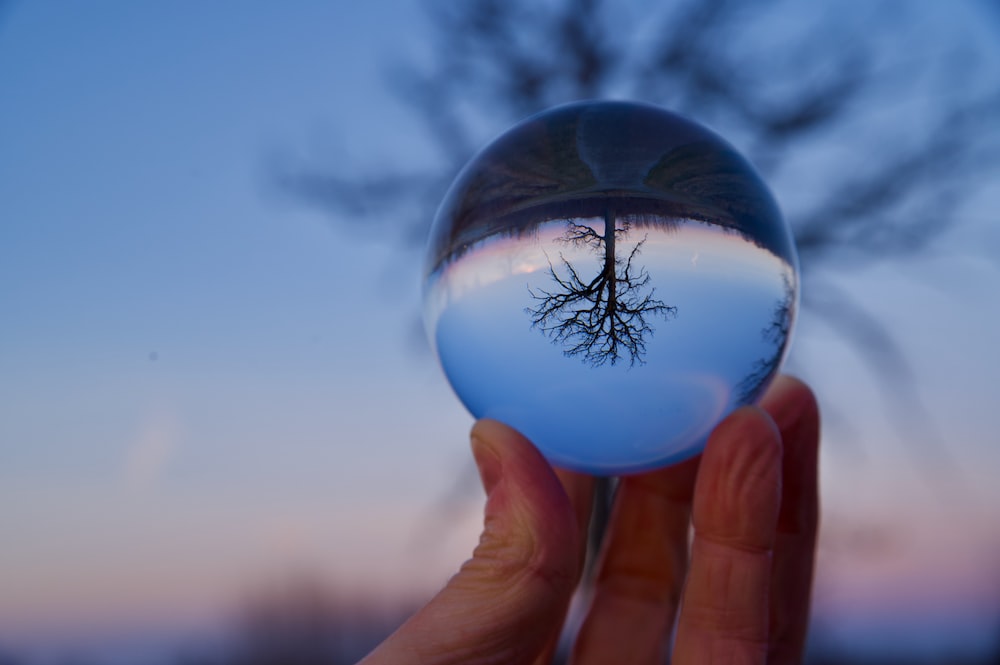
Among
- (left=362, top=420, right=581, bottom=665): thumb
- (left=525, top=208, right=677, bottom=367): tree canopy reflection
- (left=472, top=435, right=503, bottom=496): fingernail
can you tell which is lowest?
(left=362, top=420, right=581, bottom=665): thumb

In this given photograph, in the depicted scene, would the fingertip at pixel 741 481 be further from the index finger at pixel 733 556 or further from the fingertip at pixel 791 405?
the fingertip at pixel 791 405

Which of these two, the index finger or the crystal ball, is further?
the index finger

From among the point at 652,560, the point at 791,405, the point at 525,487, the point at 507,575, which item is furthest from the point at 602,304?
the point at 652,560

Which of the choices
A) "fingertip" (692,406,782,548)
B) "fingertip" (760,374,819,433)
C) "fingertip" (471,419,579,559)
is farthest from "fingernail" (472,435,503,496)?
"fingertip" (760,374,819,433)

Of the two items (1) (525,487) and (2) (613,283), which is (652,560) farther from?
(2) (613,283)

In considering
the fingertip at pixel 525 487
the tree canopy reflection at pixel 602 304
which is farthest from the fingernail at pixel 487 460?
the tree canopy reflection at pixel 602 304

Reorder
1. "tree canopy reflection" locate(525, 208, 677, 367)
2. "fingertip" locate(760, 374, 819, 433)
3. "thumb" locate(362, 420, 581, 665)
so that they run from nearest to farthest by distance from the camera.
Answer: "tree canopy reflection" locate(525, 208, 677, 367) → "thumb" locate(362, 420, 581, 665) → "fingertip" locate(760, 374, 819, 433)

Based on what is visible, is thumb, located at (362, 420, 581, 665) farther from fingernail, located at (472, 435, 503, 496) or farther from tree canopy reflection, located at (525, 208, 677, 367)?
tree canopy reflection, located at (525, 208, 677, 367)

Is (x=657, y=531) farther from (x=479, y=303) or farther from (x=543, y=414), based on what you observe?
(x=479, y=303)
